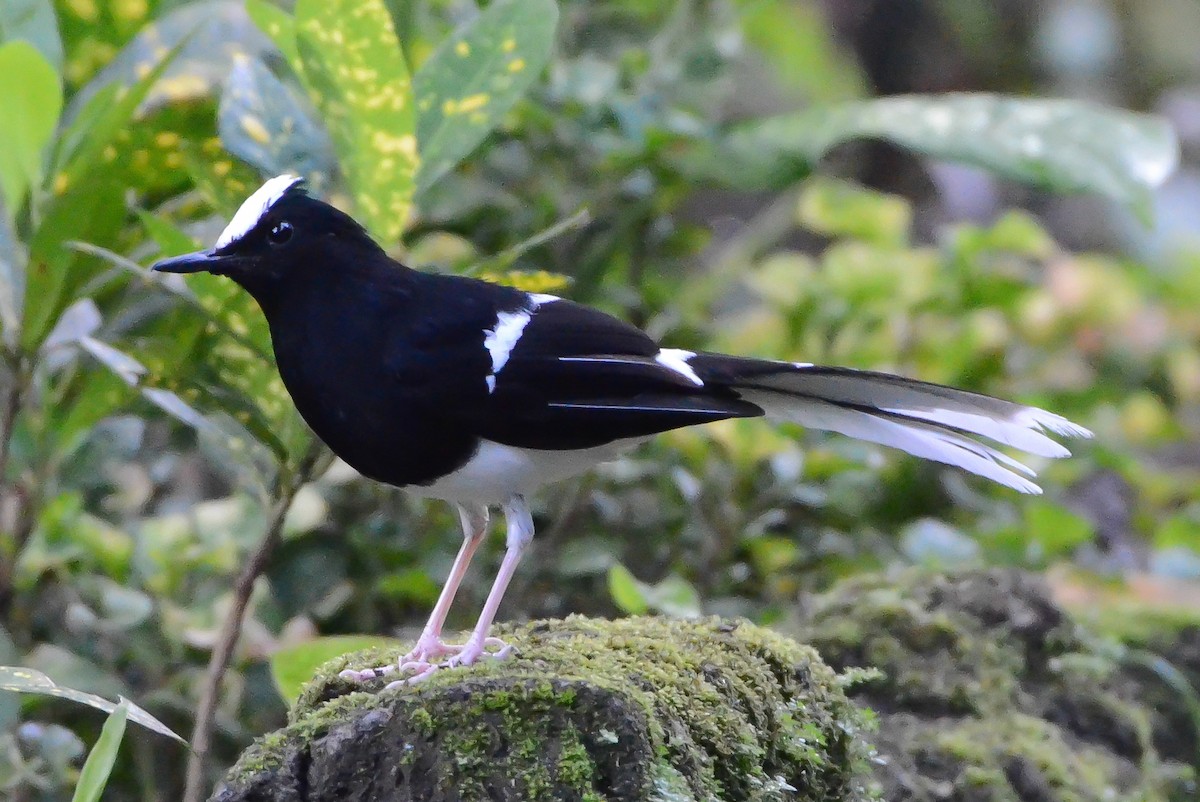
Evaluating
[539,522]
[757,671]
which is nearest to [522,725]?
[757,671]

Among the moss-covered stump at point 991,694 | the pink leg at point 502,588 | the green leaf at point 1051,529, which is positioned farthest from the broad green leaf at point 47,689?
the green leaf at point 1051,529

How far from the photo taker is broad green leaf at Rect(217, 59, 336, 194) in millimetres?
2793

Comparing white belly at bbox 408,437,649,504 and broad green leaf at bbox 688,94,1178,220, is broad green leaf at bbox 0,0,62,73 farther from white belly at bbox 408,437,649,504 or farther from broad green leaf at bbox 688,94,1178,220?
broad green leaf at bbox 688,94,1178,220

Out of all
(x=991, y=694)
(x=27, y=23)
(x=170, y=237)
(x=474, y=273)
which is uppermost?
(x=27, y=23)

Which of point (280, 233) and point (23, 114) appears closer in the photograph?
point (280, 233)

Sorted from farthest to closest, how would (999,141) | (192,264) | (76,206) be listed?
(999,141)
(76,206)
(192,264)

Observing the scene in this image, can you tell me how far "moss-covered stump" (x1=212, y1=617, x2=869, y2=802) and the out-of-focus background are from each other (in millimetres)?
698

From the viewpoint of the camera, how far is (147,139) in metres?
3.12

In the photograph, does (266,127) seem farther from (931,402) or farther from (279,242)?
(931,402)

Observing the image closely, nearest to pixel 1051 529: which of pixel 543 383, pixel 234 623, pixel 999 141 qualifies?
pixel 999 141

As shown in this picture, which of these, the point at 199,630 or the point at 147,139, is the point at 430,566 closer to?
the point at 199,630

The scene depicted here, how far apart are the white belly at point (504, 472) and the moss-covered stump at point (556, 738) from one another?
0.33 meters

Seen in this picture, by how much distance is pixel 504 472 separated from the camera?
2.48m

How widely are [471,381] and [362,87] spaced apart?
71cm
